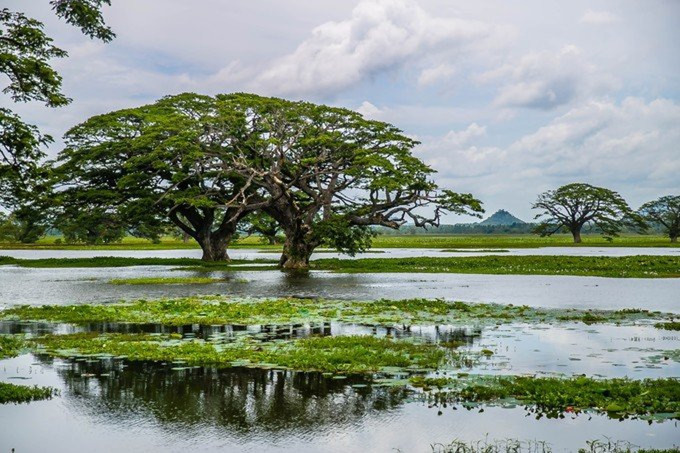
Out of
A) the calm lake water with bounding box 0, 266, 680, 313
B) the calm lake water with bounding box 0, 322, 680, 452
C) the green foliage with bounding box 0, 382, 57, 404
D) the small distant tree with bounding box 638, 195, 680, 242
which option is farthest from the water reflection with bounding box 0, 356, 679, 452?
the small distant tree with bounding box 638, 195, 680, 242

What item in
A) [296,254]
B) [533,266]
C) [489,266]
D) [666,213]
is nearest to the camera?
[533,266]

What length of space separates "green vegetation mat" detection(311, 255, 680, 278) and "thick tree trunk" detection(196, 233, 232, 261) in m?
10.1

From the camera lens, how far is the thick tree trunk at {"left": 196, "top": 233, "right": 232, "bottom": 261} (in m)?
63.9

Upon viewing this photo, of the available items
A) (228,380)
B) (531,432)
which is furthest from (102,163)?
(531,432)

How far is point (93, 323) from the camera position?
22906mm

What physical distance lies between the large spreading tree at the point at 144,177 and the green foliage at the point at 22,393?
43.6 m

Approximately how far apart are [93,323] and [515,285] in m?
23.5

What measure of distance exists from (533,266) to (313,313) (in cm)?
3245

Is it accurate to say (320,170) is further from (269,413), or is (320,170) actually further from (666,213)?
(666,213)

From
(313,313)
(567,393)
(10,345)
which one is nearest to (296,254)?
(313,313)

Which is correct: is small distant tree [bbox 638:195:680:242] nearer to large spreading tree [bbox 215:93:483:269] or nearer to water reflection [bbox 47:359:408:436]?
large spreading tree [bbox 215:93:483:269]

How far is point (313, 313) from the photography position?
2483 centimetres

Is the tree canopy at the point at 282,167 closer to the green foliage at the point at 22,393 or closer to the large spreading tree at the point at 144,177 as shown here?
the large spreading tree at the point at 144,177

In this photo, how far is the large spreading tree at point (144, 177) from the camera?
5853cm
